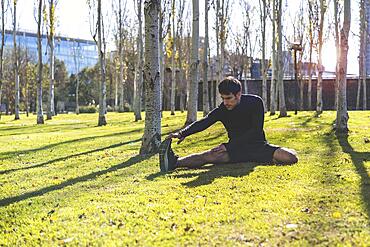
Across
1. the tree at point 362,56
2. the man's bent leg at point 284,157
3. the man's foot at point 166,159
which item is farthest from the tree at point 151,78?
the tree at point 362,56

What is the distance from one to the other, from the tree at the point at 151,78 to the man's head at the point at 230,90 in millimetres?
2624

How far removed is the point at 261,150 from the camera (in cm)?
636

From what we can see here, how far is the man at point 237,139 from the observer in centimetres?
622

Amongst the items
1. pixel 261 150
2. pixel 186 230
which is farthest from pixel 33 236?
pixel 261 150

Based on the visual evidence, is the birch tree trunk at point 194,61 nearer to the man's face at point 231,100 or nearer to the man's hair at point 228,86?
the man's face at point 231,100

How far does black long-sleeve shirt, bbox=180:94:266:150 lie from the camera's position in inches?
245

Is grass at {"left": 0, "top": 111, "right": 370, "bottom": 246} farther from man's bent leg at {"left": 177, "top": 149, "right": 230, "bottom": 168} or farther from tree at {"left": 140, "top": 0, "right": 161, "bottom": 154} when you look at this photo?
tree at {"left": 140, "top": 0, "right": 161, "bottom": 154}

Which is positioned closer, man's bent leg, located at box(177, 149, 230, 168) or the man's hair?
the man's hair

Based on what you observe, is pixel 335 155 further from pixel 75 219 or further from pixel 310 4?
pixel 310 4

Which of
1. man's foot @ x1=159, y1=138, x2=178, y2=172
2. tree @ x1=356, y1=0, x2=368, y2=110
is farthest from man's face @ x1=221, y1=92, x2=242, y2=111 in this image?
tree @ x1=356, y1=0, x2=368, y2=110

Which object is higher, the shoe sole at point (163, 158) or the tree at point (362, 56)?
the tree at point (362, 56)

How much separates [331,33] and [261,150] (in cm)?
2918

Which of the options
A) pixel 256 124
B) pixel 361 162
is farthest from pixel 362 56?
pixel 256 124

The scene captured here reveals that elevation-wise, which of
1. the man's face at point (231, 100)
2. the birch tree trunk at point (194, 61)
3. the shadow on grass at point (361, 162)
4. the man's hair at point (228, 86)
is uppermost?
the birch tree trunk at point (194, 61)
